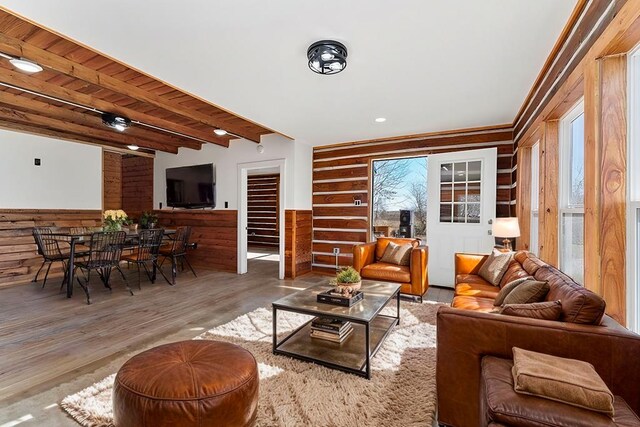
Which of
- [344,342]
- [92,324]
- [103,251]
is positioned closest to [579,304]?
[344,342]

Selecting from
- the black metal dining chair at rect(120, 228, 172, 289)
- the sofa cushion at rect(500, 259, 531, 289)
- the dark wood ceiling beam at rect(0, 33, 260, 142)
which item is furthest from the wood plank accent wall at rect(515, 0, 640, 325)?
the black metal dining chair at rect(120, 228, 172, 289)

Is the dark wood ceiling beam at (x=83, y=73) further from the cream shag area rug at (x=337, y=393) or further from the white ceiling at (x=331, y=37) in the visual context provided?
the cream shag area rug at (x=337, y=393)

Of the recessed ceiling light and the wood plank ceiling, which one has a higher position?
the wood plank ceiling

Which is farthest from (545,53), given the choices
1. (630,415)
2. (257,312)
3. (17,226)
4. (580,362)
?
(17,226)

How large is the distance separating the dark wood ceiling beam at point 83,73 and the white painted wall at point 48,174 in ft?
10.9

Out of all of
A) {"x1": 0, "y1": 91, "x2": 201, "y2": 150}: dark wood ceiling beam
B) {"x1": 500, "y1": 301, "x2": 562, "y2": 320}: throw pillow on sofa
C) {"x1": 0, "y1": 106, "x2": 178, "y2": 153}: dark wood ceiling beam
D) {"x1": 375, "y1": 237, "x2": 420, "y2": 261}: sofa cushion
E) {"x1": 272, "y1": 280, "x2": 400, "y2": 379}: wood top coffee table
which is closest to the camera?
{"x1": 500, "y1": 301, "x2": 562, "y2": 320}: throw pillow on sofa

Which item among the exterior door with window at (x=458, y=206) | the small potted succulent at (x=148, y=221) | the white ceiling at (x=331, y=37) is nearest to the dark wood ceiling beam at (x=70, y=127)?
the small potted succulent at (x=148, y=221)

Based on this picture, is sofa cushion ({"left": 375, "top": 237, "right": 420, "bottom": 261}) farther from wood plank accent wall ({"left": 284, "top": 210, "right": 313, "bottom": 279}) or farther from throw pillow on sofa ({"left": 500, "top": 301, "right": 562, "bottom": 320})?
throw pillow on sofa ({"left": 500, "top": 301, "right": 562, "bottom": 320})

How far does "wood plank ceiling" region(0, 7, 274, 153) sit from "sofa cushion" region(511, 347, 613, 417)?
3.49 m

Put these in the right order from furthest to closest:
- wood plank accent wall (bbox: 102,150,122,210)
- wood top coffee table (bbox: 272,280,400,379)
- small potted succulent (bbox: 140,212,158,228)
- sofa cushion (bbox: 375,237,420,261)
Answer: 1. wood plank accent wall (bbox: 102,150,122,210)
2. small potted succulent (bbox: 140,212,158,228)
3. sofa cushion (bbox: 375,237,420,261)
4. wood top coffee table (bbox: 272,280,400,379)

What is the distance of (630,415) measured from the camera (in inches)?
43.8

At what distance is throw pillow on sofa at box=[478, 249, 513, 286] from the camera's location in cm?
298

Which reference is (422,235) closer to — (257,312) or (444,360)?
(257,312)

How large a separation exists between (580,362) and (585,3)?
2.05 meters
